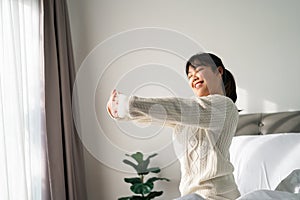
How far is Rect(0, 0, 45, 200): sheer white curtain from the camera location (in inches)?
90.2

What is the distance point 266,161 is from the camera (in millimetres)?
2271

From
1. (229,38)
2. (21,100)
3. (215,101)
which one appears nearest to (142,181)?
(21,100)

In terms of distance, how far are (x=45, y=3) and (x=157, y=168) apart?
4.47 ft

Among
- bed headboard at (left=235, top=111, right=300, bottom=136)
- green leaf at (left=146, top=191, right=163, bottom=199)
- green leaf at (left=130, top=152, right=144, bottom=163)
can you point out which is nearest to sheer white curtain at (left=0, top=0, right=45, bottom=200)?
green leaf at (left=130, top=152, right=144, bottom=163)

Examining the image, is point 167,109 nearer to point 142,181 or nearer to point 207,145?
point 207,145

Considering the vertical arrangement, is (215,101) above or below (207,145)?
above

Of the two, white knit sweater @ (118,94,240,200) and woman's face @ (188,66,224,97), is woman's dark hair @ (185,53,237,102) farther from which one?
white knit sweater @ (118,94,240,200)

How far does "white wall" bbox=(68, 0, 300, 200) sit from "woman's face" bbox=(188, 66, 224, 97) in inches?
43.4

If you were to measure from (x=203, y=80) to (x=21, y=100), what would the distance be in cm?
139

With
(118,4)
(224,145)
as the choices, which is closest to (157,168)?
(118,4)

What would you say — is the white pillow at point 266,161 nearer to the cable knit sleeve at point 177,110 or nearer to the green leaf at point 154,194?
the green leaf at point 154,194

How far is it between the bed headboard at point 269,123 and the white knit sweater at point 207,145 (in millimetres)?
1308

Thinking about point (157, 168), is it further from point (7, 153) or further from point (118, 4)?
point (118, 4)

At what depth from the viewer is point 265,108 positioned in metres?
2.76
